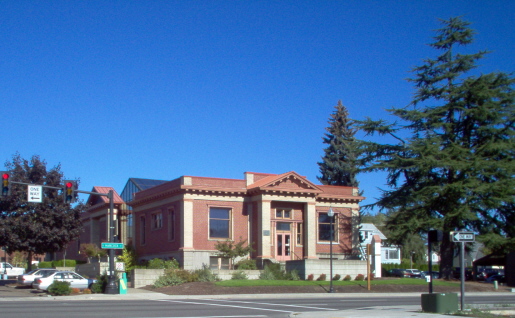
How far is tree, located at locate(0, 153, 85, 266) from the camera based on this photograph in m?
42.1

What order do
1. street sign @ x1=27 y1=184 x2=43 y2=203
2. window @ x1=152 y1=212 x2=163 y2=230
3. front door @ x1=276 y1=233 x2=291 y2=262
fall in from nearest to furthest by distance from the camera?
1. street sign @ x1=27 y1=184 x2=43 y2=203
2. front door @ x1=276 y1=233 x2=291 y2=262
3. window @ x1=152 y1=212 x2=163 y2=230

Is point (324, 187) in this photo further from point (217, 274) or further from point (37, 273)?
point (37, 273)

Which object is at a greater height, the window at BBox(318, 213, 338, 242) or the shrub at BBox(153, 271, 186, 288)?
the window at BBox(318, 213, 338, 242)

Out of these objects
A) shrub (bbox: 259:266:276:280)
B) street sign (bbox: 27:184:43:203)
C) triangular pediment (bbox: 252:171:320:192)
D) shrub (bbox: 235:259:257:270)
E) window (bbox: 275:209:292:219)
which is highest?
triangular pediment (bbox: 252:171:320:192)

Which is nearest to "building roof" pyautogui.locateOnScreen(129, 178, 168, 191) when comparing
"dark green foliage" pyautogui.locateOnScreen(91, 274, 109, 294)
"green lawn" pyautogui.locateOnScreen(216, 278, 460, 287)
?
"dark green foliage" pyautogui.locateOnScreen(91, 274, 109, 294)

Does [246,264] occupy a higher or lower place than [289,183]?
lower

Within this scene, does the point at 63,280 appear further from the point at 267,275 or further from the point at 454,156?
the point at 454,156

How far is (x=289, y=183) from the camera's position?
44781 mm

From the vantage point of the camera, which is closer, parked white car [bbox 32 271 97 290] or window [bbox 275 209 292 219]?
parked white car [bbox 32 271 97 290]

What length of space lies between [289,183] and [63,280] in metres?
17.4

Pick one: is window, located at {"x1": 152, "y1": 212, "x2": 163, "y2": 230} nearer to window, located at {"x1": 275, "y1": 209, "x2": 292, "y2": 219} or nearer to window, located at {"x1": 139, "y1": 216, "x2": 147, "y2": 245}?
window, located at {"x1": 139, "y1": 216, "x2": 147, "y2": 245}

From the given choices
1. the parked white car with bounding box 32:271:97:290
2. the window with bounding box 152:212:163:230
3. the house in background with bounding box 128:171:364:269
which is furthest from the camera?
the window with bounding box 152:212:163:230

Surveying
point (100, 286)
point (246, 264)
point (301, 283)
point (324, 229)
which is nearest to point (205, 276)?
point (246, 264)

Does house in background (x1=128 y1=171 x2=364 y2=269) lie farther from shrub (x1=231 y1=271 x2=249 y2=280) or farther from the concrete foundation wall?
shrub (x1=231 y1=271 x2=249 y2=280)
